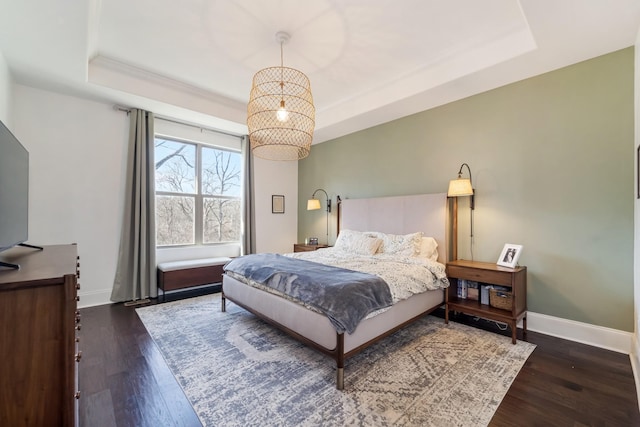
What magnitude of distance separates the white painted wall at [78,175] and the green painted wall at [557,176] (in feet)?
14.8

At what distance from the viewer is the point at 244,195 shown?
517cm

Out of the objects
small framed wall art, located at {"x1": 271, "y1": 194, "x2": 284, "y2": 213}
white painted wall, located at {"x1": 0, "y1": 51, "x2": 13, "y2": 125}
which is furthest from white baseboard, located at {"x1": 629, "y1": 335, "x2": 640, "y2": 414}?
white painted wall, located at {"x1": 0, "y1": 51, "x2": 13, "y2": 125}

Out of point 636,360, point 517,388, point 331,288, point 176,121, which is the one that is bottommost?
point 517,388

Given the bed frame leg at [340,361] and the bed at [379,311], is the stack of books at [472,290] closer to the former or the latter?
the bed at [379,311]

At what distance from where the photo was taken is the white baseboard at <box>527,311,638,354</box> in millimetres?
2455

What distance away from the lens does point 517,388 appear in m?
1.97

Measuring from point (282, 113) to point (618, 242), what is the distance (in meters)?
3.36

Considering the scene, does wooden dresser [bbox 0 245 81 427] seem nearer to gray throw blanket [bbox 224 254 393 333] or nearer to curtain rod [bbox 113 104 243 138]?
gray throw blanket [bbox 224 254 393 333]

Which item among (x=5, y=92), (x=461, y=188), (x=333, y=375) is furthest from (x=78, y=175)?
(x=461, y=188)

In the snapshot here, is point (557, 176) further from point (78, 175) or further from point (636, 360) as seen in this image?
point (78, 175)

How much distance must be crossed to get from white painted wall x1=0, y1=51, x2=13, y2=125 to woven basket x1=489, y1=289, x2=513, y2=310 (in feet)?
17.5

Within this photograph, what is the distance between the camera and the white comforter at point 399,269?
2.58 metres

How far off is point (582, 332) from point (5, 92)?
6311 millimetres

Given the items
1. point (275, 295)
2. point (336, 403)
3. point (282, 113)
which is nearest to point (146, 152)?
point (282, 113)
